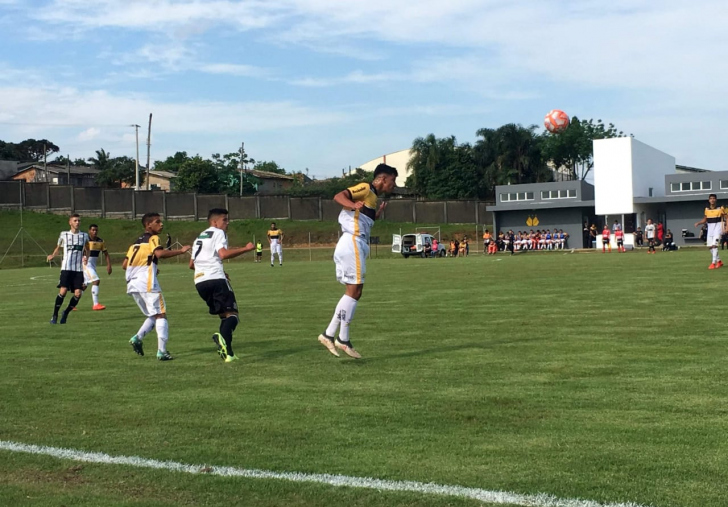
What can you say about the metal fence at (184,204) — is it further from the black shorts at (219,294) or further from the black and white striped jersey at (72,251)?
the black shorts at (219,294)

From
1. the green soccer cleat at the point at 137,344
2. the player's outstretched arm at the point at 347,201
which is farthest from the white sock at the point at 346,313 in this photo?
the green soccer cleat at the point at 137,344

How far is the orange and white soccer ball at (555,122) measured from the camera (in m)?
57.8

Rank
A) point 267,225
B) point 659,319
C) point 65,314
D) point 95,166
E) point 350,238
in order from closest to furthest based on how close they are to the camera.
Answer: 1. point 350,238
2. point 659,319
3. point 65,314
4. point 267,225
5. point 95,166

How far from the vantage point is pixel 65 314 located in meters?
15.7

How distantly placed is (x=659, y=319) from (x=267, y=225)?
72.4 m

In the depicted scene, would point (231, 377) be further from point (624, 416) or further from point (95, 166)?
point (95, 166)

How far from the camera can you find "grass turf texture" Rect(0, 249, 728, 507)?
476cm

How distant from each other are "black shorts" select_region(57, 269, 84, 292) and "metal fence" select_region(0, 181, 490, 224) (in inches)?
2705

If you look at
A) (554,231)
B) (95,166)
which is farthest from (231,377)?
(95,166)

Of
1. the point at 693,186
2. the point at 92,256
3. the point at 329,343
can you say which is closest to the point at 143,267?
the point at 329,343

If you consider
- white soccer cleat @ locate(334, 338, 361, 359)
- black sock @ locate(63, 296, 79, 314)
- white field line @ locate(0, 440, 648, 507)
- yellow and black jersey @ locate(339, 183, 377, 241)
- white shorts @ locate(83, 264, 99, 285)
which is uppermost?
yellow and black jersey @ locate(339, 183, 377, 241)

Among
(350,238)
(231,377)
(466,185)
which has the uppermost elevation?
(466,185)

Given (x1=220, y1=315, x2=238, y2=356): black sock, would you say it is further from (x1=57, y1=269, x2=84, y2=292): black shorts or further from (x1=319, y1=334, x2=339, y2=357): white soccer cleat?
(x1=57, y1=269, x2=84, y2=292): black shorts

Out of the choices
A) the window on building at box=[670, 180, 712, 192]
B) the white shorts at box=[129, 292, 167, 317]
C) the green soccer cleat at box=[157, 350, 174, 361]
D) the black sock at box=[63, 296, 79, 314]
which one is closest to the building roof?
the window on building at box=[670, 180, 712, 192]
